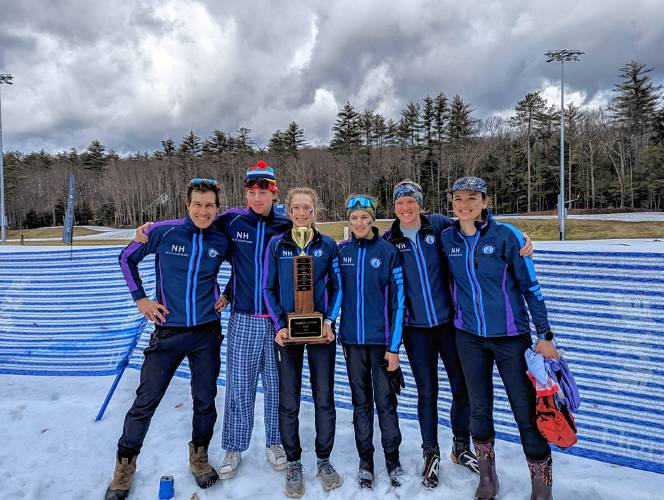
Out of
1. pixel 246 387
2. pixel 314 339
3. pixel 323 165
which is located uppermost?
pixel 323 165

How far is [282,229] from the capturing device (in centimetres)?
300

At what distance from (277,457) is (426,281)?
1.76m

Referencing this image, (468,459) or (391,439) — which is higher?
(391,439)

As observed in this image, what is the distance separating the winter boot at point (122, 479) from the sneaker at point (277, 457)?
0.96m

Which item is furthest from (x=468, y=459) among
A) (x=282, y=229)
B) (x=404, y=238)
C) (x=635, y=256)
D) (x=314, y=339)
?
(x=282, y=229)

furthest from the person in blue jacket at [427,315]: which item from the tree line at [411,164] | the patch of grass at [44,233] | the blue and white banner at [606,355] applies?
the patch of grass at [44,233]

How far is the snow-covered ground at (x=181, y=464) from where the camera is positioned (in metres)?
2.64

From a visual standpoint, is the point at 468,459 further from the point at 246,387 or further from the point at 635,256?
the point at 635,256

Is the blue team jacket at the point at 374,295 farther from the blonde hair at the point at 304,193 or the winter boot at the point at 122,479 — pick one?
the winter boot at the point at 122,479

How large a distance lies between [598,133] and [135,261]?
177 ft

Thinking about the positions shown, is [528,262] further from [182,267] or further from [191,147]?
[191,147]

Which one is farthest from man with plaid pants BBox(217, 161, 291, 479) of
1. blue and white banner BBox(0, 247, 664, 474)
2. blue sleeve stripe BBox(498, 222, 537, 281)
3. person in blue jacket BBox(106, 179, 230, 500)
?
blue sleeve stripe BBox(498, 222, 537, 281)

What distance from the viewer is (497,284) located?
8.16ft

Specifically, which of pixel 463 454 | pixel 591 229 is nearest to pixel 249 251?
pixel 463 454
